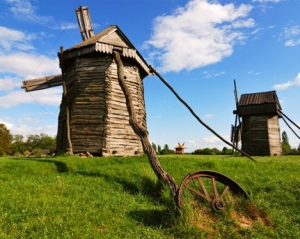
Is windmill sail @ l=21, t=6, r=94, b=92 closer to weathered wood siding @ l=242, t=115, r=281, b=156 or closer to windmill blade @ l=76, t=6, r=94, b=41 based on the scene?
windmill blade @ l=76, t=6, r=94, b=41

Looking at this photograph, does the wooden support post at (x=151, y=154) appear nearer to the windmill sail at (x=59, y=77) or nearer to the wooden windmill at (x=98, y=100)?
the wooden windmill at (x=98, y=100)

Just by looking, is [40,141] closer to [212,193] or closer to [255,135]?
[255,135]

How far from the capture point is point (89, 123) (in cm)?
1537

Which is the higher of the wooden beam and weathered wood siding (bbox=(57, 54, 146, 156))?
the wooden beam

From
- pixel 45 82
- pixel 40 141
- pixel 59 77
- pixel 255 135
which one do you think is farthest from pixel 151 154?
pixel 40 141

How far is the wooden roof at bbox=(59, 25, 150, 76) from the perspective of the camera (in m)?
15.3

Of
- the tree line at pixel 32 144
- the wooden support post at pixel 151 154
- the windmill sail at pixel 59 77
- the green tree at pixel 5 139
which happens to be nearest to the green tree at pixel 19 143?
the tree line at pixel 32 144

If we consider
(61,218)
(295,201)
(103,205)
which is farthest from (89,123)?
(295,201)

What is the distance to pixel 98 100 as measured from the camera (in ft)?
51.1

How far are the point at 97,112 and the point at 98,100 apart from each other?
2.44 feet

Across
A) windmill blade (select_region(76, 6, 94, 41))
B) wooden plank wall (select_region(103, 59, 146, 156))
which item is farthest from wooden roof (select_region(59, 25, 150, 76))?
windmill blade (select_region(76, 6, 94, 41))

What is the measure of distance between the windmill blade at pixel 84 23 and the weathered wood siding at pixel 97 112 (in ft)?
12.8

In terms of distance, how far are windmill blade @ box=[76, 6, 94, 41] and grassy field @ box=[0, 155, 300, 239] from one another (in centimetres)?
1221

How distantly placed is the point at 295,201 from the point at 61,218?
6.80 m
